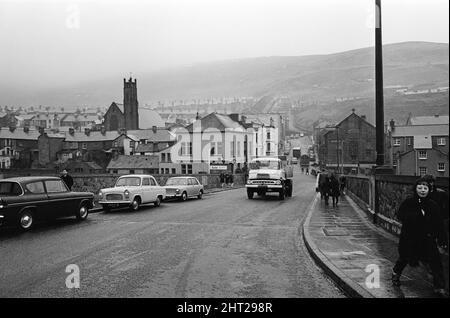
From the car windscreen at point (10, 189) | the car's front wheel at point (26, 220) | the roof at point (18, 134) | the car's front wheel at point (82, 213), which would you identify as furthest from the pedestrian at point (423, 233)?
the roof at point (18, 134)

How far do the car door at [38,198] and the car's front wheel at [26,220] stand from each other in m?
0.20

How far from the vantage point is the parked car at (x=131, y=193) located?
62.6 feet

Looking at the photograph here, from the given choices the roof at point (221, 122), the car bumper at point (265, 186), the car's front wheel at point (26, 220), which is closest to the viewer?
the car's front wheel at point (26, 220)

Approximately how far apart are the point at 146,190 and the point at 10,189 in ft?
26.5

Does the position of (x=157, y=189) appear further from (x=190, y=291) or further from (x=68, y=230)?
(x=190, y=291)

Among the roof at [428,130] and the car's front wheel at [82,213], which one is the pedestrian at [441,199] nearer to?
the roof at [428,130]

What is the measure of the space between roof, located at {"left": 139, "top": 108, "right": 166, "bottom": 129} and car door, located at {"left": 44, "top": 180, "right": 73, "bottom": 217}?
11422 cm

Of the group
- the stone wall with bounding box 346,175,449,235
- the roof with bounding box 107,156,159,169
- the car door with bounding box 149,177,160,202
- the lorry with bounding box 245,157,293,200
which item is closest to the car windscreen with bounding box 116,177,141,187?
the car door with bounding box 149,177,160,202

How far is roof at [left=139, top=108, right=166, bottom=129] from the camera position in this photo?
129750 millimetres

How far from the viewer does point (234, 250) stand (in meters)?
10.1

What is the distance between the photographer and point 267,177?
2731 cm
